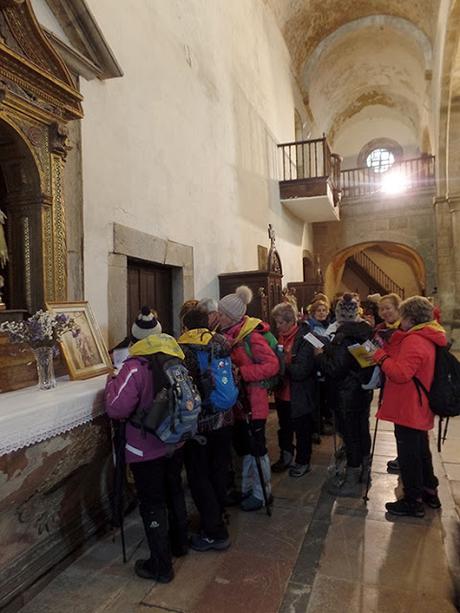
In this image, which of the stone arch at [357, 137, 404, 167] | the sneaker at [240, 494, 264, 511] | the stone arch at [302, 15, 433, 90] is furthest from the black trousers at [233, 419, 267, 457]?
the stone arch at [357, 137, 404, 167]

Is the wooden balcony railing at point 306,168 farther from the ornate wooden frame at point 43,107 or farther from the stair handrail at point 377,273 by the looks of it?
the stair handrail at point 377,273

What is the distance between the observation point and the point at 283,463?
13.2 feet

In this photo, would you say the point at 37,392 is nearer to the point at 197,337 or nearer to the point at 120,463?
the point at 120,463

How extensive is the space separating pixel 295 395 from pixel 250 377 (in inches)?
29.9

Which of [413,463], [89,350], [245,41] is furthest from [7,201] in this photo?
[245,41]

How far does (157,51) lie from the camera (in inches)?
192

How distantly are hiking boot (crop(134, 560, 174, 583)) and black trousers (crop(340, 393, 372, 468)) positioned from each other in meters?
1.79

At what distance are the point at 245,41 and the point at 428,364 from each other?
7073mm

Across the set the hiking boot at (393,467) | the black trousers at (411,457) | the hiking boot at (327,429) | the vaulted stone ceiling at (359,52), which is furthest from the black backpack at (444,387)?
the vaulted stone ceiling at (359,52)

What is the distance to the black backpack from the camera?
2.95 meters

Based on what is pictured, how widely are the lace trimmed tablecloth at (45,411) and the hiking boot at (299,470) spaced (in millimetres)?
1894

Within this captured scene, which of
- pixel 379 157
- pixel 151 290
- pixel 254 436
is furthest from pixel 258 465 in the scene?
pixel 379 157

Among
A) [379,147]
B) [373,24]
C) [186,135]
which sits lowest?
[186,135]

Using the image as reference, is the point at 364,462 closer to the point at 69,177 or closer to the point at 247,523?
the point at 247,523
